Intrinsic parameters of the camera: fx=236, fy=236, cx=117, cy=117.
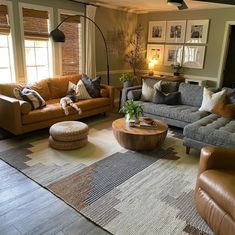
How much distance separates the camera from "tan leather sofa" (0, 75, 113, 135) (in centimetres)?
355

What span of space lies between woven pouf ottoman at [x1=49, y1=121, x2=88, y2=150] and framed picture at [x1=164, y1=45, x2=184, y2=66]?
3.77 m

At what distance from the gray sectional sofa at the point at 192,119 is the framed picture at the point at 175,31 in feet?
6.06

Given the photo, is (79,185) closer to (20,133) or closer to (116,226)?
(116,226)

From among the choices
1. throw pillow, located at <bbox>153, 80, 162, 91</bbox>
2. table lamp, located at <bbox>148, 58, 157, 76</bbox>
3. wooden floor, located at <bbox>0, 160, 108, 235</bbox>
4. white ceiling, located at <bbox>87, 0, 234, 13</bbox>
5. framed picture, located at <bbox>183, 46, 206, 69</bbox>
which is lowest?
wooden floor, located at <bbox>0, 160, 108, 235</bbox>

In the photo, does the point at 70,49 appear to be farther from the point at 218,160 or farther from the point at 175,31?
the point at 218,160

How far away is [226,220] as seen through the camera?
171cm

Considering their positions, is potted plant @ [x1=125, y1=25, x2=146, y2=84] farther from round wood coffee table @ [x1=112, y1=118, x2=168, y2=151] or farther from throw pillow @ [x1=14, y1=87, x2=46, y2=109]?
round wood coffee table @ [x1=112, y1=118, x2=168, y2=151]

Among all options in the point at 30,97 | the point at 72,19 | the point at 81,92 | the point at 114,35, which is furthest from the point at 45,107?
the point at 114,35

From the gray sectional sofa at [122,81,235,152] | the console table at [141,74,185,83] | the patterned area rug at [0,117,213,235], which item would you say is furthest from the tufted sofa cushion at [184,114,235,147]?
the console table at [141,74,185,83]

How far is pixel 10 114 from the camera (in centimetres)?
356

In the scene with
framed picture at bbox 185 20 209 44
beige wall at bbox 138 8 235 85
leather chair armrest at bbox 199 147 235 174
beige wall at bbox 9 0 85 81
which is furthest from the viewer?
framed picture at bbox 185 20 209 44

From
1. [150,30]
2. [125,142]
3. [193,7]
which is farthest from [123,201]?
[150,30]

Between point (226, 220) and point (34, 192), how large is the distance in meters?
1.79

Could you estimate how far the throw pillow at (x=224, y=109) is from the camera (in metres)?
3.69
